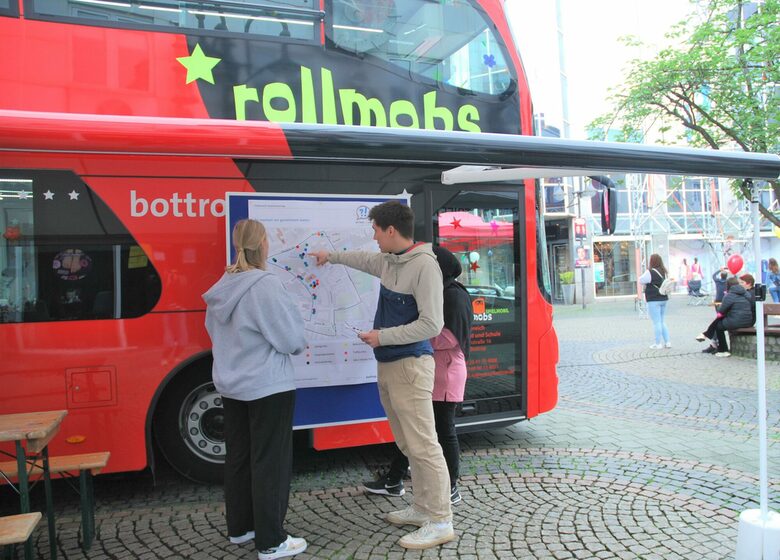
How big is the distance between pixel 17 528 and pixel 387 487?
90.5 inches

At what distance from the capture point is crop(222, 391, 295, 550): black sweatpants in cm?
314

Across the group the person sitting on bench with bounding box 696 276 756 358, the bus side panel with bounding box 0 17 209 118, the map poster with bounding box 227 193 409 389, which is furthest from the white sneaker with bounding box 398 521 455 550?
the person sitting on bench with bounding box 696 276 756 358

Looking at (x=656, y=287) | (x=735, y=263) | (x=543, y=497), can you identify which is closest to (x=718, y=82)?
(x=656, y=287)

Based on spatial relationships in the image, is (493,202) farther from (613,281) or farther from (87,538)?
(613,281)

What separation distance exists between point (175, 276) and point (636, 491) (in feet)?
11.9

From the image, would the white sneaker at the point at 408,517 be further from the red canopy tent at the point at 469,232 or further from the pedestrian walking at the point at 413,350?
the red canopy tent at the point at 469,232

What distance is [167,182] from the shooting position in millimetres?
4070

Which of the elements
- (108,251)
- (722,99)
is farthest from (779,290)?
(108,251)

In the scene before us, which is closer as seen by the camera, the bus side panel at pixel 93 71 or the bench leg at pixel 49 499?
the bench leg at pixel 49 499

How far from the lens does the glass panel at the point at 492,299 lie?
4957 mm

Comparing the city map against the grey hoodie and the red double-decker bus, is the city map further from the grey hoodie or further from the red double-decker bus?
the grey hoodie

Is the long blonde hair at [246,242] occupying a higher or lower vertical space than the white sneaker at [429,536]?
higher

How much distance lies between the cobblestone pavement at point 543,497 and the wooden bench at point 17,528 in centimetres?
88

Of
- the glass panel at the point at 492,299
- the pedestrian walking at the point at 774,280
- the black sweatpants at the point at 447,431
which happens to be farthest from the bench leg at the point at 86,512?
the pedestrian walking at the point at 774,280
